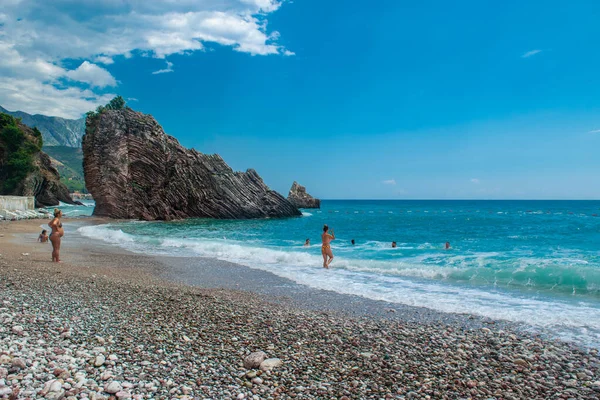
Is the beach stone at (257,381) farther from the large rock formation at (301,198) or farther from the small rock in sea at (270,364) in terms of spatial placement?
the large rock formation at (301,198)

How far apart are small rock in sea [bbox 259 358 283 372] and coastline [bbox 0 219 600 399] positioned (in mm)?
116

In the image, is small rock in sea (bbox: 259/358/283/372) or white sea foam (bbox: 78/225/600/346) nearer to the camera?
small rock in sea (bbox: 259/358/283/372)

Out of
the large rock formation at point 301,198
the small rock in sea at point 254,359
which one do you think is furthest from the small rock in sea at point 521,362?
the large rock formation at point 301,198

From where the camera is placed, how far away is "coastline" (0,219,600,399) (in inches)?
196

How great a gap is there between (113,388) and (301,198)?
121586 millimetres

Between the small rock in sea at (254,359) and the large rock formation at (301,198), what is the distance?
118 meters

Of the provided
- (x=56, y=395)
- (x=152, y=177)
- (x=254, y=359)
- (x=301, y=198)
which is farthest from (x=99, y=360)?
(x=301, y=198)

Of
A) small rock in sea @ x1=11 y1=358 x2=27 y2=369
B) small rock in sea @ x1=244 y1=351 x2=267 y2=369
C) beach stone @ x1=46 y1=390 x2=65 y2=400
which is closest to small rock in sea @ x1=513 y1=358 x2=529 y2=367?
small rock in sea @ x1=244 y1=351 x2=267 y2=369

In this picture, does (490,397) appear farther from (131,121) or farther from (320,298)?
(131,121)

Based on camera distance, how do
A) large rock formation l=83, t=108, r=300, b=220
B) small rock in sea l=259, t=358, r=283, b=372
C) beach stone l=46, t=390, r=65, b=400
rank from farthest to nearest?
large rock formation l=83, t=108, r=300, b=220 → small rock in sea l=259, t=358, r=283, b=372 → beach stone l=46, t=390, r=65, b=400

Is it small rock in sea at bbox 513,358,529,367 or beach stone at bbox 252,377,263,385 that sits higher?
beach stone at bbox 252,377,263,385

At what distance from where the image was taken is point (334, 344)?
6547mm

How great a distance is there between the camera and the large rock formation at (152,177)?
5791 cm

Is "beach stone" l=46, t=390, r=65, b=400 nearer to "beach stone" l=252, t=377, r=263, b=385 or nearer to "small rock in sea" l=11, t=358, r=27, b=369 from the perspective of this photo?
"small rock in sea" l=11, t=358, r=27, b=369
